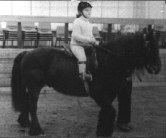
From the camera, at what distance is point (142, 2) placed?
46.8 ft

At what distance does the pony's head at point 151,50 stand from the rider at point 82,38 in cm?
73

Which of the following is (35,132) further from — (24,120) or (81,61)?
(81,61)

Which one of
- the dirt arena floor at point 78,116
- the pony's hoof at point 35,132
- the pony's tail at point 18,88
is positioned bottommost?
the dirt arena floor at point 78,116

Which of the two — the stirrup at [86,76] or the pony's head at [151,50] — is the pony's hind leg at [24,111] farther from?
the pony's head at [151,50]

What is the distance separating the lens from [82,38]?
17.0 ft

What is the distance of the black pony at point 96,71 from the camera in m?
5.05

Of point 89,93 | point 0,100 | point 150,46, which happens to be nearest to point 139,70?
point 150,46

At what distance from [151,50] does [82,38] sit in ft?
3.10

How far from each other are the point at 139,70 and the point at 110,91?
491 mm

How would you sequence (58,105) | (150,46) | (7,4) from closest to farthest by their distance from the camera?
(150,46), (58,105), (7,4)

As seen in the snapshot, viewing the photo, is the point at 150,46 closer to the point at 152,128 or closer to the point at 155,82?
the point at 152,128

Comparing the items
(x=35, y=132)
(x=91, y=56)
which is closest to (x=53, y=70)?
(x=91, y=56)

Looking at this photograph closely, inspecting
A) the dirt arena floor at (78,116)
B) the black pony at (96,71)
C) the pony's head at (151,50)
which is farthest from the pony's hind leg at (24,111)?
the pony's head at (151,50)

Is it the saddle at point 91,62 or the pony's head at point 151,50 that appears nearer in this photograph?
the pony's head at point 151,50
